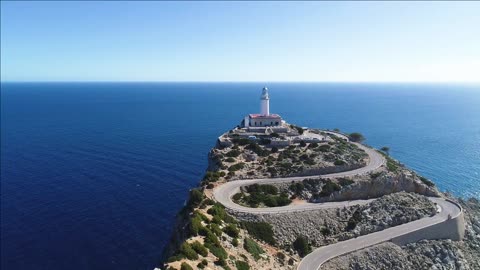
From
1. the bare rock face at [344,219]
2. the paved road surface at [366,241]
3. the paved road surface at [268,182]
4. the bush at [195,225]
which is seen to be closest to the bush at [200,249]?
the bush at [195,225]

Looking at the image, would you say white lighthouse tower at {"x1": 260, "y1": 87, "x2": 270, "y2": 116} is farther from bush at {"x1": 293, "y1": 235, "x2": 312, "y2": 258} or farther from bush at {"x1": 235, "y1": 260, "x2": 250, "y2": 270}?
bush at {"x1": 235, "y1": 260, "x2": 250, "y2": 270}

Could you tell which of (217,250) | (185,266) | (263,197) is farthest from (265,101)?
(185,266)

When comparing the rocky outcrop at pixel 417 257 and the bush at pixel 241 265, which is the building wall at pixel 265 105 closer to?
the rocky outcrop at pixel 417 257

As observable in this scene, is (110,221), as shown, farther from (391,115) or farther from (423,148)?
(391,115)

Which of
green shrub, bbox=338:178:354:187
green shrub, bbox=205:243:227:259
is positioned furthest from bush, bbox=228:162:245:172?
green shrub, bbox=205:243:227:259

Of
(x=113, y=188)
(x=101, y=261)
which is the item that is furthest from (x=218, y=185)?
(x=113, y=188)

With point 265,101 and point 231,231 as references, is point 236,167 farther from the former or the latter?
point 265,101
